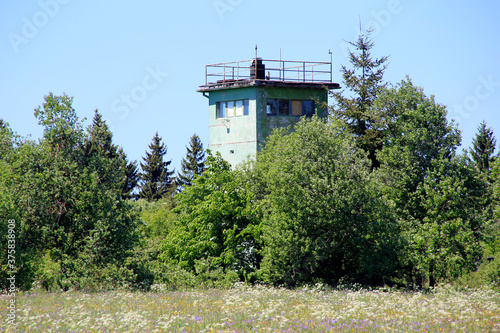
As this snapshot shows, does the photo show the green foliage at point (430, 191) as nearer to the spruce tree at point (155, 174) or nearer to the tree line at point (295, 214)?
the tree line at point (295, 214)

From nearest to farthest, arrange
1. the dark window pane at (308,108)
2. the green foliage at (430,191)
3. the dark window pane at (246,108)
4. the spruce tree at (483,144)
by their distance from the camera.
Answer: the green foliage at (430,191) < the dark window pane at (246,108) < the dark window pane at (308,108) < the spruce tree at (483,144)

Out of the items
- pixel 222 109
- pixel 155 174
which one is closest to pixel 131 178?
pixel 155 174

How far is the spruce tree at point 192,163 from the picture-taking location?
96.5 meters

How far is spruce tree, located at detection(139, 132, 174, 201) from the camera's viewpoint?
9625cm

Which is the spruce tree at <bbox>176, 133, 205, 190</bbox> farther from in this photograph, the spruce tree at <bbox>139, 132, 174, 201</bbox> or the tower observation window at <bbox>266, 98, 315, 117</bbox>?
the tower observation window at <bbox>266, 98, 315, 117</bbox>

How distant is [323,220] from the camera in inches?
1473

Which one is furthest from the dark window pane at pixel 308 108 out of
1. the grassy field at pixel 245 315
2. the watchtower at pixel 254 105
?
the grassy field at pixel 245 315

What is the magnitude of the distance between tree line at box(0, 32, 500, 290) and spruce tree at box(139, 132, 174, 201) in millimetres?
52391

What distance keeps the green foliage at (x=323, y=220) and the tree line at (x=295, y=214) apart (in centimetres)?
9

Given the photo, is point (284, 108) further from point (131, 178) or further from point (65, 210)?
point (131, 178)

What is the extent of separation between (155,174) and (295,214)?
63.6 m

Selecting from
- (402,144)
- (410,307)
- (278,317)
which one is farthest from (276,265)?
(278,317)

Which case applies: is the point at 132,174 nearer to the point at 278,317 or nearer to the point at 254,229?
the point at 254,229

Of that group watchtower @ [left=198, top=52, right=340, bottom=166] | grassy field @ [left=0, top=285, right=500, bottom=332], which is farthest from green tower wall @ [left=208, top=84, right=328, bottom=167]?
grassy field @ [left=0, top=285, right=500, bottom=332]
